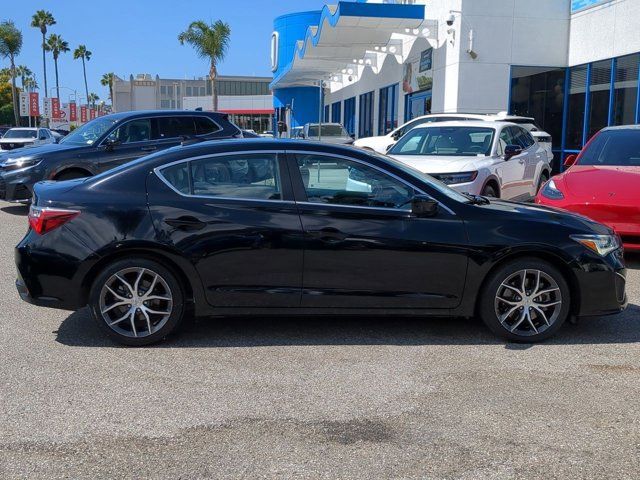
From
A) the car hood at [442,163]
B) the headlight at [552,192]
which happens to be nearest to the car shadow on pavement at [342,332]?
the headlight at [552,192]

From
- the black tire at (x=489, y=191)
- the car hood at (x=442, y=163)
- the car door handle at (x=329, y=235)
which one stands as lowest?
the black tire at (x=489, y=191)

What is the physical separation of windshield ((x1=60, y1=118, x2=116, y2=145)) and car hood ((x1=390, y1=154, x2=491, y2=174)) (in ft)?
17.2

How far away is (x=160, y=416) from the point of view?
406 centimetres

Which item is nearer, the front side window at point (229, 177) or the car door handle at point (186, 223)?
the car door handle at point (186, 223)

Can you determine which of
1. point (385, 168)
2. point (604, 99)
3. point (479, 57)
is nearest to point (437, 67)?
point (479, 57)

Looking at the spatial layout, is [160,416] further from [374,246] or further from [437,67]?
[437,67]

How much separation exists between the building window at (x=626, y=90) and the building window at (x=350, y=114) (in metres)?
20.3

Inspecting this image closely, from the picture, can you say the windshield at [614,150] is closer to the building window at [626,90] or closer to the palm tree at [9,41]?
the building window at [626,90]

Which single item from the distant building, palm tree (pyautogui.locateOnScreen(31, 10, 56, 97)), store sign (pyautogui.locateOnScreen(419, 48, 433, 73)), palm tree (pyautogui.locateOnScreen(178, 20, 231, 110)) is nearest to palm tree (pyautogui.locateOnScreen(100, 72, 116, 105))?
the distant building

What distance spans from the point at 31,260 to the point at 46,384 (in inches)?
43.2

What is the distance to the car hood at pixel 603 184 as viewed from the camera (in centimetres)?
808

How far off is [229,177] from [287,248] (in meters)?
0.71

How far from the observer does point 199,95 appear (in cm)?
12875

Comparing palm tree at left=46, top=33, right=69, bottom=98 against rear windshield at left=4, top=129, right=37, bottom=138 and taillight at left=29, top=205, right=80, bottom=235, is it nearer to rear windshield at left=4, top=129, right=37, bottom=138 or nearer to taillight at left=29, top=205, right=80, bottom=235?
rear windshield at left=4, top=129, right=37, bottom=138
